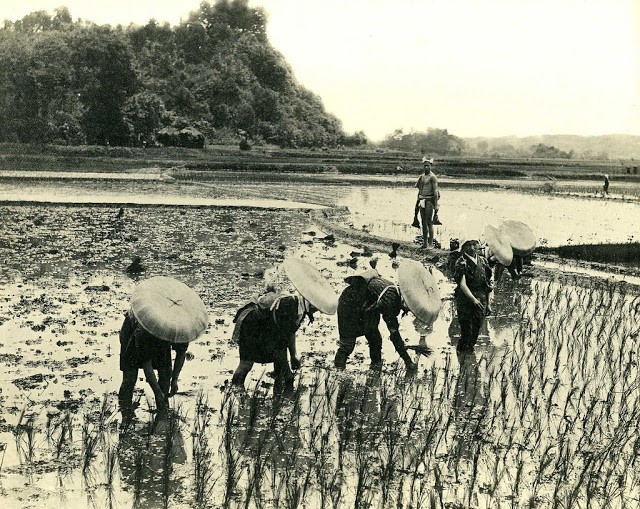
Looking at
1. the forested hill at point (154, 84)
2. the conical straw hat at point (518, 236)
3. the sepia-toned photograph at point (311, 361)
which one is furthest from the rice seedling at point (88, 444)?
the forested hill at point (154, 84)

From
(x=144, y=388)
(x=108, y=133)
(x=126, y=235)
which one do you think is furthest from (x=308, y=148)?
(x=144, y=388)

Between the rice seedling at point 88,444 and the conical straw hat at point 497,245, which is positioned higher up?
the conical straw hat at point 497,245

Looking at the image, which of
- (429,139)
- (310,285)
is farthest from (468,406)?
(429,139)

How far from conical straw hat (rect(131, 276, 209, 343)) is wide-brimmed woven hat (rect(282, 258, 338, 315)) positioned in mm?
801

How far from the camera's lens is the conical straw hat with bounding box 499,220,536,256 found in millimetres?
11984

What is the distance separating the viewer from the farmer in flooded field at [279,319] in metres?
6.44

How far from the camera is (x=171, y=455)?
540 cm

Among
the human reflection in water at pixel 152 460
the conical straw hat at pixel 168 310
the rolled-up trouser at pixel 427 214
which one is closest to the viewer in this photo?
the human reflection in water at pixel 152 460

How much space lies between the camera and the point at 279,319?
645 centimetres

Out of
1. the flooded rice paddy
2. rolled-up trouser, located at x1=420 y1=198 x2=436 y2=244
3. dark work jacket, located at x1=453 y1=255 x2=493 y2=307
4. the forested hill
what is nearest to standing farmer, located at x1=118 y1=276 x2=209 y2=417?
the flooded rice paddy

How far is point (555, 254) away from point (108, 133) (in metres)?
37.4

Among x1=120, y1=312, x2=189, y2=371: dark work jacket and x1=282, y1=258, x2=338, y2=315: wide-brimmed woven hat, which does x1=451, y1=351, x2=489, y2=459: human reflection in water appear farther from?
x1=120, y1=312, x2=189, y2=371: dark work jacket

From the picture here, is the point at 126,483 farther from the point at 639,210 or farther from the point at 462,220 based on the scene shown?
the point at 639,210

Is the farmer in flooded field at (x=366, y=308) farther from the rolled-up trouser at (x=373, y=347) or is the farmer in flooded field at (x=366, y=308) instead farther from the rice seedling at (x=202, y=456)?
the rice seedling at (x=202, y=456)
